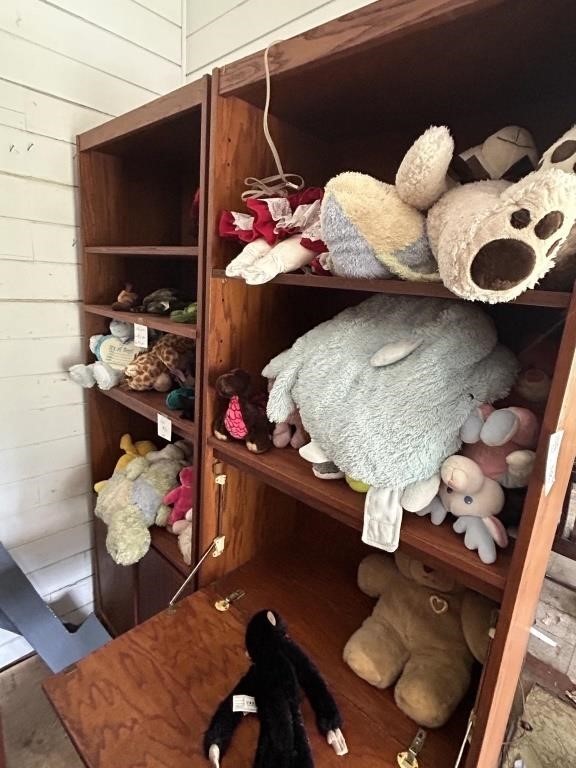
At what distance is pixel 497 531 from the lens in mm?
671

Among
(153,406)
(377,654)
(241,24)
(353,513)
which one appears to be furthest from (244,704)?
(241,24)

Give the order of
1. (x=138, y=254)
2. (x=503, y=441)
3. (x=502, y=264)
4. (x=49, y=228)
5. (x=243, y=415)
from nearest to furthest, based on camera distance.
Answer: (x=502, y=264)
(x=503, y=441)
(x=243, y=415)
(x=138, y=254)
(x=49, y=228)

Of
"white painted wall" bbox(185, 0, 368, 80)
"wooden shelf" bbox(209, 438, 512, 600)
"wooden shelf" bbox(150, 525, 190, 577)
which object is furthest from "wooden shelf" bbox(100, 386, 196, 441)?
"white painted wall" bbox(185, 0, 368, 80)

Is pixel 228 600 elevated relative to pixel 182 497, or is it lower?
lower

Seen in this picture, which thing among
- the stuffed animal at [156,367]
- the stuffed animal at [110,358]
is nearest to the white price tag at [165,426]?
the stuffed animal at [156,367]

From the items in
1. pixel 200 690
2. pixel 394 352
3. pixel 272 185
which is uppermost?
pixel 272 185

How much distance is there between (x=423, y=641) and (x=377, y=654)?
10 centimetres

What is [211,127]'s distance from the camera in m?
0.93

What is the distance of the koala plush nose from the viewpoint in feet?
1.66

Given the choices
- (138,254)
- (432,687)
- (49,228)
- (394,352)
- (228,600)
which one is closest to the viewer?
(394,352)

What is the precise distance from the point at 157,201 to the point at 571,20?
1375 mm

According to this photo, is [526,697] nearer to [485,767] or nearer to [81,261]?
[485,767]

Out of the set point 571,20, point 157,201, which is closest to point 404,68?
point 571,20

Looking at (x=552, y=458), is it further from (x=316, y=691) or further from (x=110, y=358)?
(x=110, y=358)
